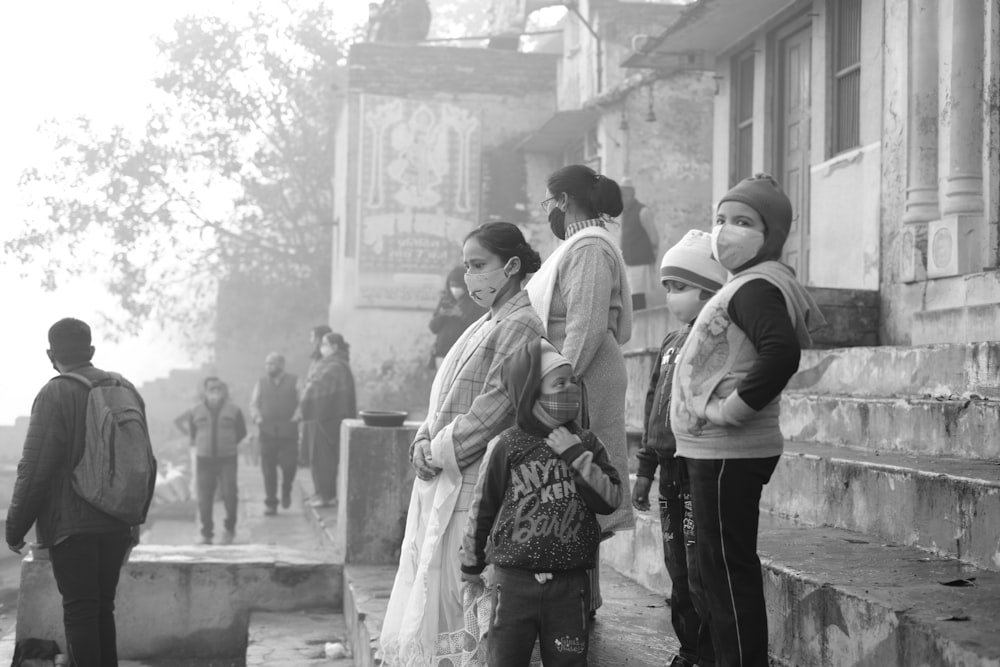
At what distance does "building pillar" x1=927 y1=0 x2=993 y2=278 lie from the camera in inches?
267

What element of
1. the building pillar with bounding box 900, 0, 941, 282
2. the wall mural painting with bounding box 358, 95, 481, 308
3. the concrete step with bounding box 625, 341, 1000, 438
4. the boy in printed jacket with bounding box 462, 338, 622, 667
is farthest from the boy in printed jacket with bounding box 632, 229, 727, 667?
the wall mural painting with bounding box 358, 95, 481, 308

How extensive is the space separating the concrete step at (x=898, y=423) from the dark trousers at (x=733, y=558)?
1721mm

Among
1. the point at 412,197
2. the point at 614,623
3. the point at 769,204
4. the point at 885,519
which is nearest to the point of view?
the point at 769,204

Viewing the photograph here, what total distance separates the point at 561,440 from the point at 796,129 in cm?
753

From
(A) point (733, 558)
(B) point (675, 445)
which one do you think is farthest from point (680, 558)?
(A) point (733, 558)

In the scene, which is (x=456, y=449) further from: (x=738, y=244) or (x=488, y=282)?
(x=738, y=244)

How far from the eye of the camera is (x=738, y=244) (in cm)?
328

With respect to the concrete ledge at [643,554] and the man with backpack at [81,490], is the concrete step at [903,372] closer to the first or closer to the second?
the concrete ledge at [643,554]

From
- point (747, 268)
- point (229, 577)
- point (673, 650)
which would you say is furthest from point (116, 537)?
point (747, 268)

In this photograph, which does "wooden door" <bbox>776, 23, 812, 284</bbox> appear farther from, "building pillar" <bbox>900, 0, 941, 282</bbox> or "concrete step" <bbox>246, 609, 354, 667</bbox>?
"concrete step" <bbox>246, 609, 354, 667</bbox>

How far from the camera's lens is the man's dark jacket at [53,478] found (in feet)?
17.3

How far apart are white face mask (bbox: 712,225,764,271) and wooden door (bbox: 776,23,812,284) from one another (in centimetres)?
694

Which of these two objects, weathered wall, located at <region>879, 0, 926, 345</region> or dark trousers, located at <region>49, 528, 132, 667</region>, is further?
weathered wall, located at <region>879, 0, 926, 345</region>

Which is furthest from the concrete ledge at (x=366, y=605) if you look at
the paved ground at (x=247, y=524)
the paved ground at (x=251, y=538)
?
the paved ground at (x=247, y=524)
